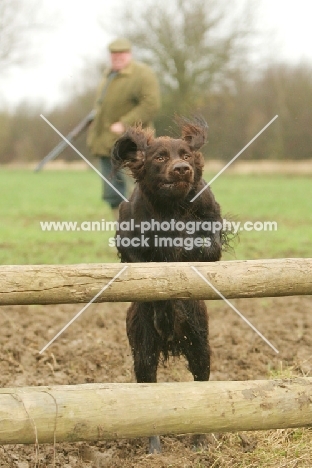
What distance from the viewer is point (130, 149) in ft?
12.3

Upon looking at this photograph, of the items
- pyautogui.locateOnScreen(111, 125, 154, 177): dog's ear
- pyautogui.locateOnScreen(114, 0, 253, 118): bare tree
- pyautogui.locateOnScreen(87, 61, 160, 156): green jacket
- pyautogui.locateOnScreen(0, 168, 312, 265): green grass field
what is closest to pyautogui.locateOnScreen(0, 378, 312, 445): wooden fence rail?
pyautogui.locateOnScreen(0, 168, 312, 265): green grass field

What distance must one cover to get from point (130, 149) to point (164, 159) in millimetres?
268

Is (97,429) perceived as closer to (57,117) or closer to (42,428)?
(42,428)

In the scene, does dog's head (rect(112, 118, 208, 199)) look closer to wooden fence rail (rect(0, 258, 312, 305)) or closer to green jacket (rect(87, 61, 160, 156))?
wooden fence rail (rect(0, 258, 312, 305))

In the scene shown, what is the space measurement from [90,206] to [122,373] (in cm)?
1066

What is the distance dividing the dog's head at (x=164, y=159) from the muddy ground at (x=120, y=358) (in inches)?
44.6

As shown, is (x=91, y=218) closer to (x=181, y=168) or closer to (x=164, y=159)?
(x=164, y=159)

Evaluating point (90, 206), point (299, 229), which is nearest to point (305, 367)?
point (299, 229)

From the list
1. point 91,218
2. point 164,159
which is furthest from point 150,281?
point 91,218

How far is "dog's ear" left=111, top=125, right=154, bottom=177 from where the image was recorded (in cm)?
370

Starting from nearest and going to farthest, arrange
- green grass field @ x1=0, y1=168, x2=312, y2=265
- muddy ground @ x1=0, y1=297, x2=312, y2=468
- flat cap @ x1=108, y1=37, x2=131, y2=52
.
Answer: muddy ground @ x1=0, y1=297, x2=312, y2=468 < flat cap @ x1=108, y1=37, x2=131, y2=52 < green grass field @ x1=0, y1=168, x2=312, y2=265

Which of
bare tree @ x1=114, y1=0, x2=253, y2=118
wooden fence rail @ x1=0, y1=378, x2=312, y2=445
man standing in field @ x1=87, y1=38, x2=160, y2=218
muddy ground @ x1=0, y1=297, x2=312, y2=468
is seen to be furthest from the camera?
bare tree @ x1=114, y1=0, x2=253, y2=118

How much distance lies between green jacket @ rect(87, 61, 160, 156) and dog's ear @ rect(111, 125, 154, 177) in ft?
10.9

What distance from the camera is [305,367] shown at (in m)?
4.32
